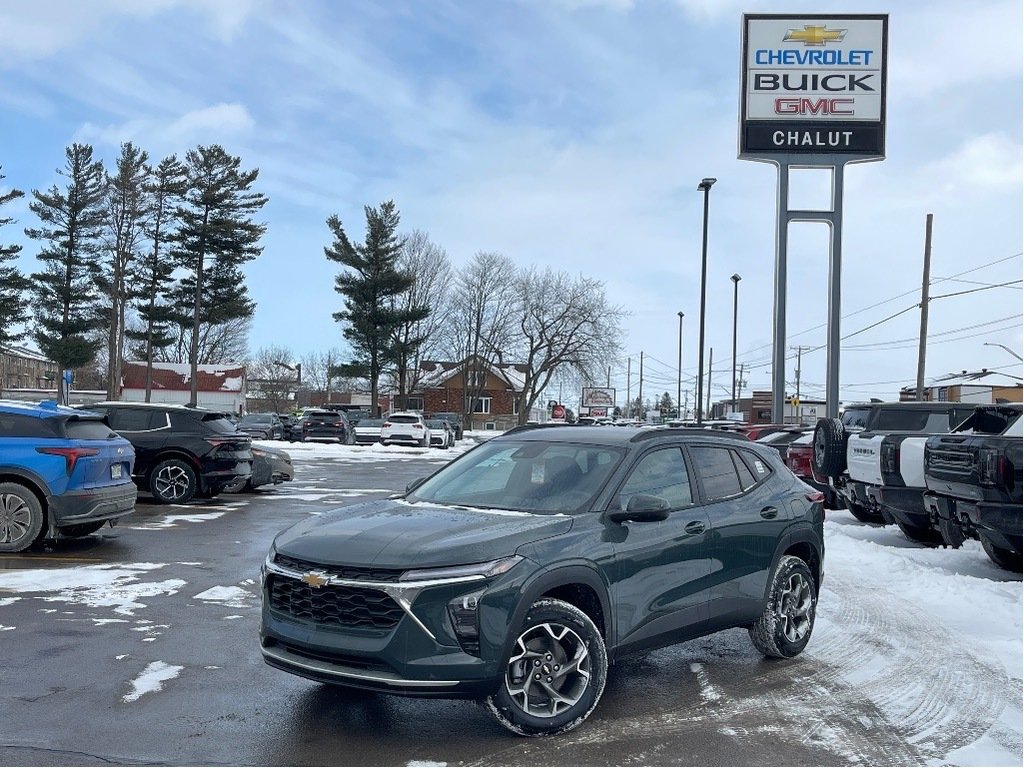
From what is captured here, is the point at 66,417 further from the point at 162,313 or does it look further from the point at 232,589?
the point at 162,313

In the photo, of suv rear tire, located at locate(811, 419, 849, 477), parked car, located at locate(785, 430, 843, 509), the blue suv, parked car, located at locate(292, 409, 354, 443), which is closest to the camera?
the blue suv

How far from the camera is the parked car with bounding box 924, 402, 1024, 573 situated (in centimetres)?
875

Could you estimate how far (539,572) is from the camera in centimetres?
489

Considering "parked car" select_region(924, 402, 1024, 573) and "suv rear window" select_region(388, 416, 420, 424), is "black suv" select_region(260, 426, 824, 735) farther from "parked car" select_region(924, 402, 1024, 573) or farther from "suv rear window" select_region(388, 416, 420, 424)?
"suv rear window" select_region(388, 416, 420, 424)

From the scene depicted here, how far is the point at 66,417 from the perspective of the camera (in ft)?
33.8

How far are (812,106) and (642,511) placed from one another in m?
21.2

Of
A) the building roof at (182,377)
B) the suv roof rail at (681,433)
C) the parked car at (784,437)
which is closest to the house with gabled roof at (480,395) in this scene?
the building roof at (182,377)

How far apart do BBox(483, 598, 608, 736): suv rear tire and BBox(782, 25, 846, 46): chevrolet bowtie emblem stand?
73.0 feet

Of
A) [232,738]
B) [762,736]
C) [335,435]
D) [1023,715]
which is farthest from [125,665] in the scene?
[335,435]

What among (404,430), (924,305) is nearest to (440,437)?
(404,430)

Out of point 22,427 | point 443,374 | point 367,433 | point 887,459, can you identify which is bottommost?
point 367,433

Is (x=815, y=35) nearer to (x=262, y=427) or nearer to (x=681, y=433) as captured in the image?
(x=681, y=433)

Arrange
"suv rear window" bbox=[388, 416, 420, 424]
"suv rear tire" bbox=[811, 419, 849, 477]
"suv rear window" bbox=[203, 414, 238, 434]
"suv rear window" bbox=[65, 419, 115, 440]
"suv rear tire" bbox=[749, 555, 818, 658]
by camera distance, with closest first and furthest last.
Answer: "suv rear tire" bbox=[749, 555, 818, 658]
"suv rear window" bbox=[65, 419, 115, 440]
"suv rear tire" bbox=[811, 419, 849, 477]
"suv rear window" bbox=[203, 414, 238, 434]
"suv rear window" bbox=[388, 416, 420, 424]

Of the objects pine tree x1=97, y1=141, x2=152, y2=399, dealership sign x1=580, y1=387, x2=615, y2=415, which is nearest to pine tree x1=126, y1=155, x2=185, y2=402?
pine tree x1=97, y1=141, x2=152, y2=399
